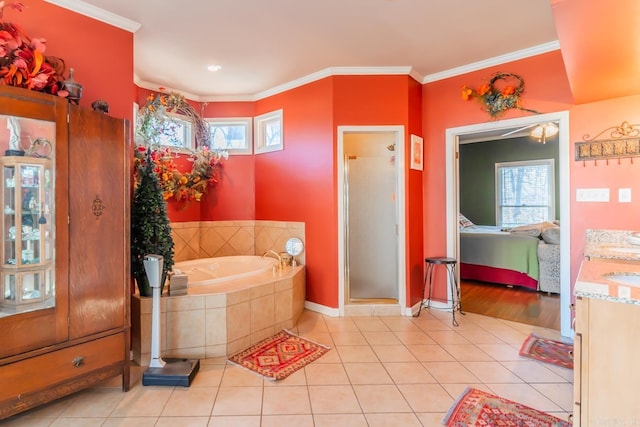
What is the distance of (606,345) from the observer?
125 centimetres

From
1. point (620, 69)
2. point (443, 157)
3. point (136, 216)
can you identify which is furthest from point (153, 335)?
point (620, 69)

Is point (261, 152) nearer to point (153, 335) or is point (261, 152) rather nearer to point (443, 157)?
point (443, 157)

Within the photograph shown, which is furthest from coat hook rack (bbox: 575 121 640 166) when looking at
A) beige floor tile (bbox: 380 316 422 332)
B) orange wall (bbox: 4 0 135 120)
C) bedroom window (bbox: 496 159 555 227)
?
bedroom window (bbox: 496 159 555 227)

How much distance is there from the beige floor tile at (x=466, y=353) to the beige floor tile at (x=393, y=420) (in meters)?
0.87

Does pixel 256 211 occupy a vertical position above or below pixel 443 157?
below

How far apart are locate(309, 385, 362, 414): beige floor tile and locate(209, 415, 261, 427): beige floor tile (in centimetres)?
33

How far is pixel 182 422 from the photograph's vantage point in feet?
5.74

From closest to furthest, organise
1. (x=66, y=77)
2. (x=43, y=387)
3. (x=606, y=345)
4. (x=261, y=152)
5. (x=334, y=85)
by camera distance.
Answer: (x=606, y=345)
(x=43, y=387)
(x=66, y=77)
(x=334, y=85)
(x=261, y=152)

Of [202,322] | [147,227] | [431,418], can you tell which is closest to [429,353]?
[431,418]

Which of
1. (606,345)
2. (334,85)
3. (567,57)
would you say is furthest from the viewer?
(334,85)

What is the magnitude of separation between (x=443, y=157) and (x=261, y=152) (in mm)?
2177

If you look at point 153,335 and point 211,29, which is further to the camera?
Answer: point 211,29

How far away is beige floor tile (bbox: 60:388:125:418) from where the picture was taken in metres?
1.83

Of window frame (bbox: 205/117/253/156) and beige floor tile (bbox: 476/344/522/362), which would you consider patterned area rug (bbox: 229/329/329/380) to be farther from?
window frame (bbox: 205/117/253/156)
